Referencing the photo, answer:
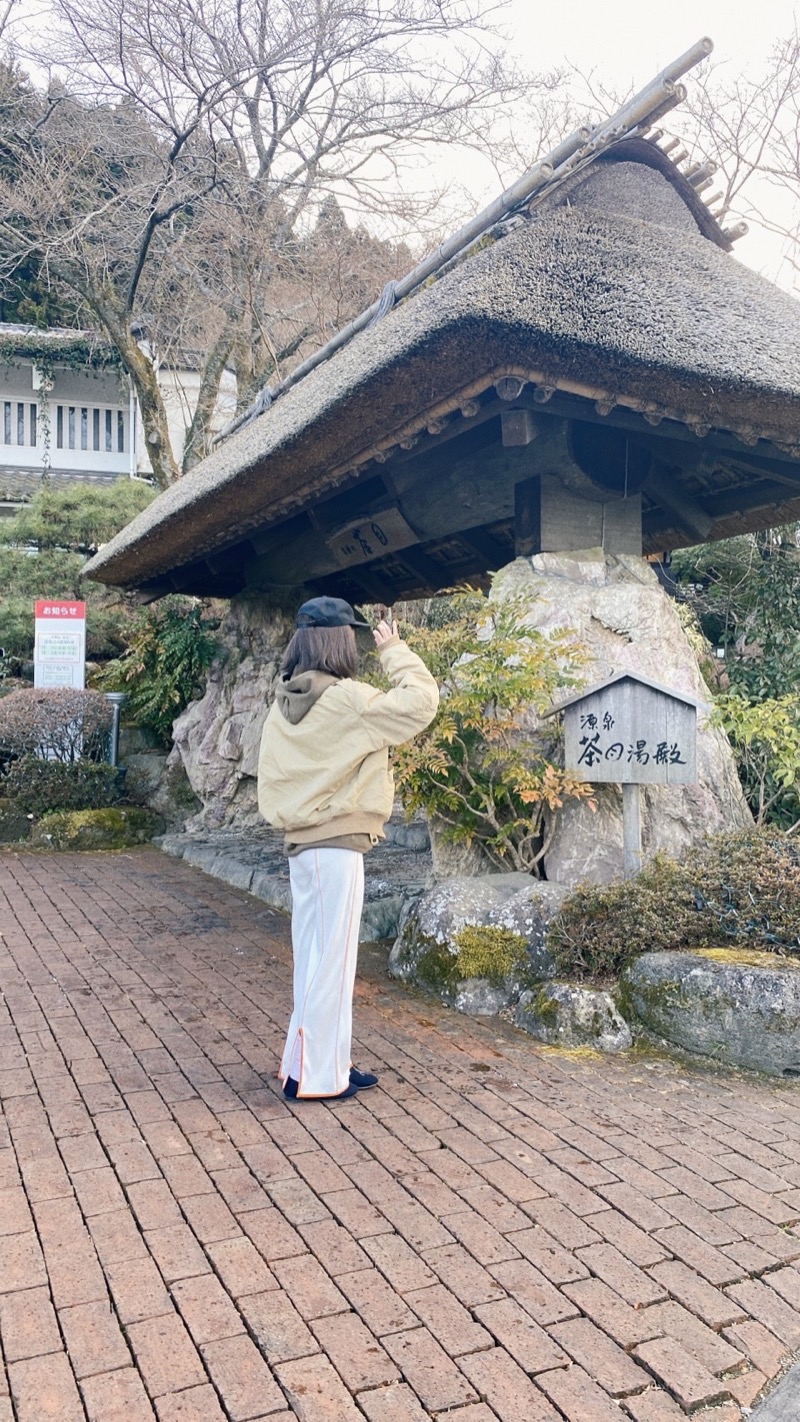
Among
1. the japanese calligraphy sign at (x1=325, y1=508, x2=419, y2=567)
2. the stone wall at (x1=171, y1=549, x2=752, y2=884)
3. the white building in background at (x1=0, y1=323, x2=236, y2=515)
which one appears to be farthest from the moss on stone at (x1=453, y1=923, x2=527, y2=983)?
the white building in background at (x1=0, y1=323, x2=236, y2=515)

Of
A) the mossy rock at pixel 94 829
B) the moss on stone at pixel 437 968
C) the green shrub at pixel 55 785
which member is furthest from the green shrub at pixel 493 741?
the green shrub at pixel 55 785

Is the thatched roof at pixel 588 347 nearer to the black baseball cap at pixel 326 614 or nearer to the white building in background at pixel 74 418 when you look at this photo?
the black baseball cap at pixel 326 614

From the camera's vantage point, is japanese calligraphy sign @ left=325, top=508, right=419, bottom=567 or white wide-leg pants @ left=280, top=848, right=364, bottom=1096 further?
japanese calligraphy sign @ left=325, top=508, right=419, bottom=567

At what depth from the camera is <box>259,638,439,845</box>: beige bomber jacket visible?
3.62m

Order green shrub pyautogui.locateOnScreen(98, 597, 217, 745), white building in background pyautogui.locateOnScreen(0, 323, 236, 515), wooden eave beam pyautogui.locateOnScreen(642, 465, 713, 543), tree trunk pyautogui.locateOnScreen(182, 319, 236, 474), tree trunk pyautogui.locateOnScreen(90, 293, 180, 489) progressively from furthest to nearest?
white building in background pyautogui.locateOnScreen(0, 323, 236, 515) < tree trunk pyautogui.locateOnScreen(182, 319, 236, 474) < tree trunk pyautogui.locateOnScreen(90, 293, 180, 489) < green shrub pyautogui.locateOnScreen(98, 597, 217, 745) < wooden eave beam pyautogui.locateOnScreen(642, 465, 713, 543)

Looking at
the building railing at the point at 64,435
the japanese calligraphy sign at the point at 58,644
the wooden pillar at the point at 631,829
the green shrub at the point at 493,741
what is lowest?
the wooden pillar at the point at 631,829

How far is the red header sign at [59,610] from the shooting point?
1146cm

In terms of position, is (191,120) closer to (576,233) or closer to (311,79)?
(311,79)

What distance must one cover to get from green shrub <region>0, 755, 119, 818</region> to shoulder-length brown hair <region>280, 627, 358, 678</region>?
24.5ft

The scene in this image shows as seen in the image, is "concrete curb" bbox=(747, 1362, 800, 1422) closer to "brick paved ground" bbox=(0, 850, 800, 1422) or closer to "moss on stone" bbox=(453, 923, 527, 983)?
"brick paved ground" bbox=(0, 850, 800, 1422)

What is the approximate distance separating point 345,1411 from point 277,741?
7.34 feet

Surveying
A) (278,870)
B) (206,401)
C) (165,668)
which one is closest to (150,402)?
(206,401)

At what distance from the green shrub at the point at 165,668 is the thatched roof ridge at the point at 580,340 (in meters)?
5.48

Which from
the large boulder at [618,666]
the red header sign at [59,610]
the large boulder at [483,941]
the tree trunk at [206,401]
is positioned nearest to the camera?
the large boulder at [483,941]
